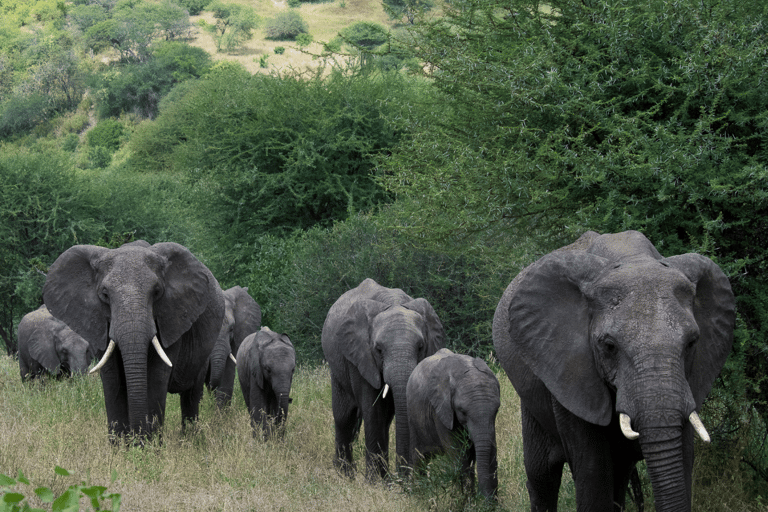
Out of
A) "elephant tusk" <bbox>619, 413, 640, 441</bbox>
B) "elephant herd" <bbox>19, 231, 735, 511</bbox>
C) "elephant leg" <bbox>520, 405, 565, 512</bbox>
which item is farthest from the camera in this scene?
"elephant leg" <bbox>520, 405, 565, 512</bbox>

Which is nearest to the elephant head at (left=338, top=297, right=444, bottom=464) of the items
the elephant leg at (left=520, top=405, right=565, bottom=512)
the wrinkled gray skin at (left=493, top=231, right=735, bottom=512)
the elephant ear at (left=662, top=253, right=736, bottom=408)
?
the elephant leg at (left=520, top=405, right=565, bottom=512)

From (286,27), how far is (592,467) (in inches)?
4113

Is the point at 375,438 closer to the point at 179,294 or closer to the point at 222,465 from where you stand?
the point at 222,465

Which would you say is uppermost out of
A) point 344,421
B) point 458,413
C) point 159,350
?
point 458,413

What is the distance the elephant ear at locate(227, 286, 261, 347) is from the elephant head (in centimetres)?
490

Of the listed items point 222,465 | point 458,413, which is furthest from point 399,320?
point 222,465

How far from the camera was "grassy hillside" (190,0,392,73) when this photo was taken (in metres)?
91.1

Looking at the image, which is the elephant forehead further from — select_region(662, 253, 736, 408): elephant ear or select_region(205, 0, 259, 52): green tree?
select_region(205, 0, 259, 52): green tree

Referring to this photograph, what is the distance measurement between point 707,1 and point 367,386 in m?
4.54

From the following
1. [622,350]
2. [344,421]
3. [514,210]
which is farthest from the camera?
[344,421]

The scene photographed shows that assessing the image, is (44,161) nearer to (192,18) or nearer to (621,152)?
(621,152)

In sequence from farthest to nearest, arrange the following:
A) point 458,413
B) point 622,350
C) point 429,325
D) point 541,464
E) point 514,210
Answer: point 429,325, point 514,210, point 458,413, point 541,464, point 622,350

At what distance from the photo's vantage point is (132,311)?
6.99m

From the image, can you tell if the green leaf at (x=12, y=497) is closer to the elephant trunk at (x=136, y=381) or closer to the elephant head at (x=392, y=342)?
the elephant trunk at (x=136, y=381)
